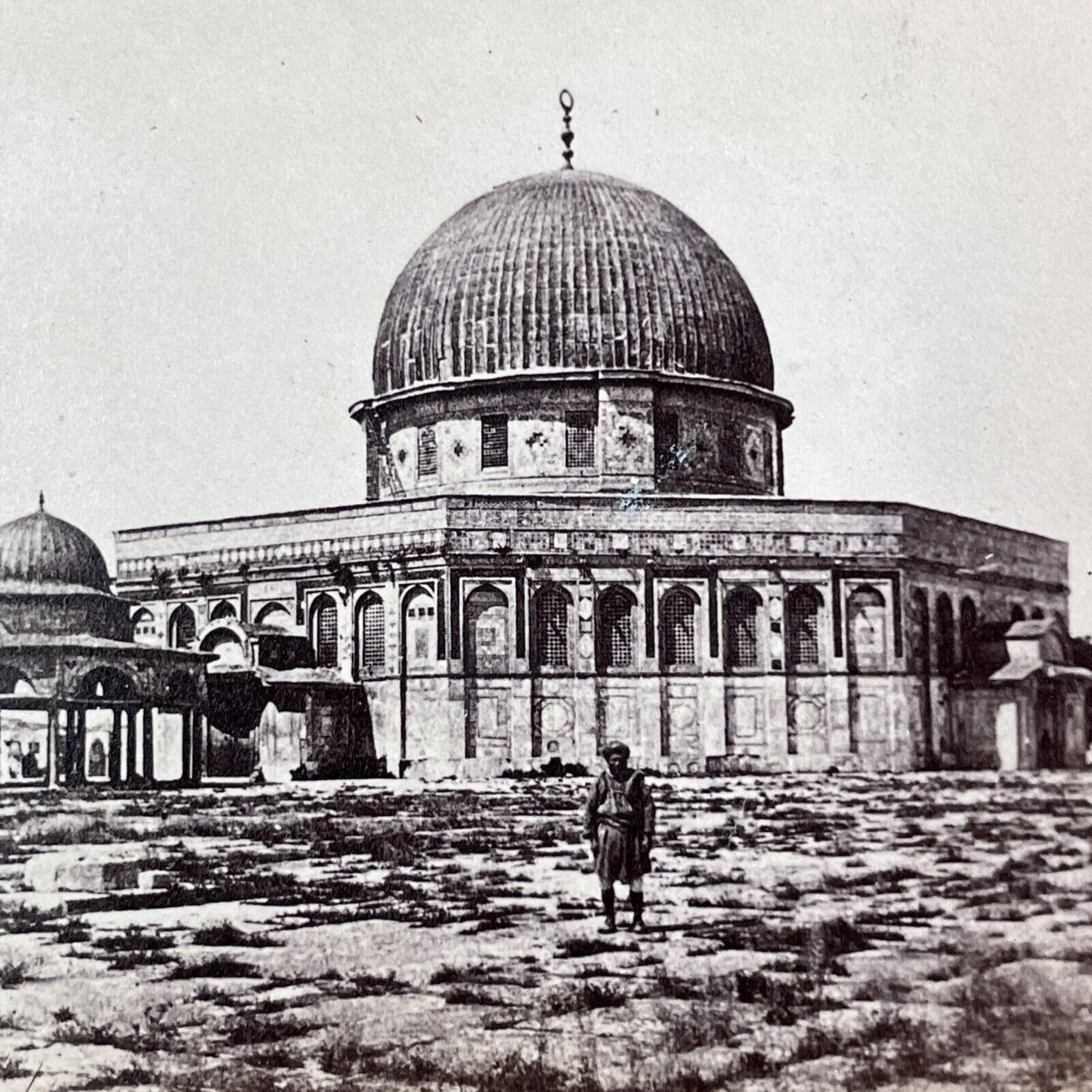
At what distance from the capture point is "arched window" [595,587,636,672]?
4244 centimetres

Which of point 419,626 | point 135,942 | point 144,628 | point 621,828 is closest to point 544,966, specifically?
point 621,828

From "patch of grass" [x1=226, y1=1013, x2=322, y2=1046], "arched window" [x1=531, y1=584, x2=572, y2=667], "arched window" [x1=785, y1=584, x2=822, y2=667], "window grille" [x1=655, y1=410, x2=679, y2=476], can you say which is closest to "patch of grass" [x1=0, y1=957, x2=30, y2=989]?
"patch of grass" [x1=226, y1=1013, x2=322, y2=1046]

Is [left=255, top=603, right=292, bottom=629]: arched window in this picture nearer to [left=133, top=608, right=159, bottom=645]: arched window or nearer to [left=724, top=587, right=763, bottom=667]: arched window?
[left=133, top=608, right=159, bottom=645]: arched window

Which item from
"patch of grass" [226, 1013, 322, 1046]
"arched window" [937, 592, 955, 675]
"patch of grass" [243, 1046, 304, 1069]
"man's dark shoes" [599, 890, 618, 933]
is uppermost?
"arched window" [937, 592, 955, 675]

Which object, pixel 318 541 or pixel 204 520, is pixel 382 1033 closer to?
pixel 318 541

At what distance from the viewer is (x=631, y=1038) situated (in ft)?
32.8

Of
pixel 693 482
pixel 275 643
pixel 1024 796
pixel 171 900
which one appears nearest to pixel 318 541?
pixel 275 643

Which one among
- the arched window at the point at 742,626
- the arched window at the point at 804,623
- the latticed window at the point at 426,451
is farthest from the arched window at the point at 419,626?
the arched window at the point at 804,623

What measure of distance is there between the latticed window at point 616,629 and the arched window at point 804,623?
4298mm

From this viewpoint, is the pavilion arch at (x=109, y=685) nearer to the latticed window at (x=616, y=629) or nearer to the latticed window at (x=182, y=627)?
the latticed window at (x=182, y=627)

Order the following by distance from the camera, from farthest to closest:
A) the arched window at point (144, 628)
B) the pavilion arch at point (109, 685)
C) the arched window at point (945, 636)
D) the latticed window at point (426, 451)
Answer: the latticed window at point (426, 451), the arched window at point (144, 628), the arched window at point (945, 636), the pavilion arch at point (109, 685)

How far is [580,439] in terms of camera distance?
46.6 m

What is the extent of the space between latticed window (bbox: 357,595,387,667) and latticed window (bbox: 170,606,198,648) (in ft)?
20.4

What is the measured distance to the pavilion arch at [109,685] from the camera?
35844 mm
